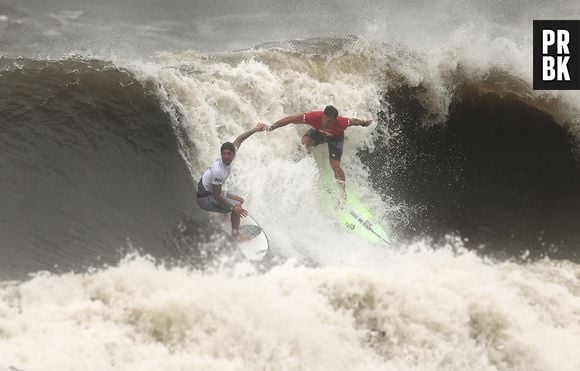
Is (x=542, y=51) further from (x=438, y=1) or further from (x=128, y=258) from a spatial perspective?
(x=128, y=258)

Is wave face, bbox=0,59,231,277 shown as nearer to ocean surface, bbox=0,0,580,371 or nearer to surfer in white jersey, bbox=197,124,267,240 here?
ocean surface, bbox=0,0,580,371

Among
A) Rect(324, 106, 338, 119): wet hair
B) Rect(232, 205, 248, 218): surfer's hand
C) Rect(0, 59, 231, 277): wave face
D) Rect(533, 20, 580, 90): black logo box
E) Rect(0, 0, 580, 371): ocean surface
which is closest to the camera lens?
Rect(0, 0, 580, 371): ocean surface

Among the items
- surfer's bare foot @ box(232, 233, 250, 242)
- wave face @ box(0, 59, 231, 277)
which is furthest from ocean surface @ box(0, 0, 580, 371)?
surfer's bare foot @ box(232, 233, 250, 242)

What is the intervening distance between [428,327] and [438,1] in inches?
395

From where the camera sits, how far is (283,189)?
8391mm

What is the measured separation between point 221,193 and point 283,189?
133 centimetres

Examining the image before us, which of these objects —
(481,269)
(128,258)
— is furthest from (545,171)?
(128,258)

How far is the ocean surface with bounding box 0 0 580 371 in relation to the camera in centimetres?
554

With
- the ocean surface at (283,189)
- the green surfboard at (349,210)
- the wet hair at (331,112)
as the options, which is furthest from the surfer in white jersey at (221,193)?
the green surfboard at (349,210)

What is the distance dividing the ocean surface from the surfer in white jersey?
307 millimetres

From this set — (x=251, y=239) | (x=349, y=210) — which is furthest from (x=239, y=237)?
(x=349, y=210)

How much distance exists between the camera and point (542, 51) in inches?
463

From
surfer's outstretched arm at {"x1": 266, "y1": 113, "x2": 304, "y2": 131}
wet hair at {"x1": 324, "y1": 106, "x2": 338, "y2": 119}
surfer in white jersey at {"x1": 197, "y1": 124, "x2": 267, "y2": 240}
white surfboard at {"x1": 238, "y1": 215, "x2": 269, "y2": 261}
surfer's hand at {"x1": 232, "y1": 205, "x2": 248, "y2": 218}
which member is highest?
wet hair at {"x1": 324, "y1": 106, "x2": 338, "y2": 119}

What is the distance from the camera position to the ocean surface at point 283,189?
554 centimetres
